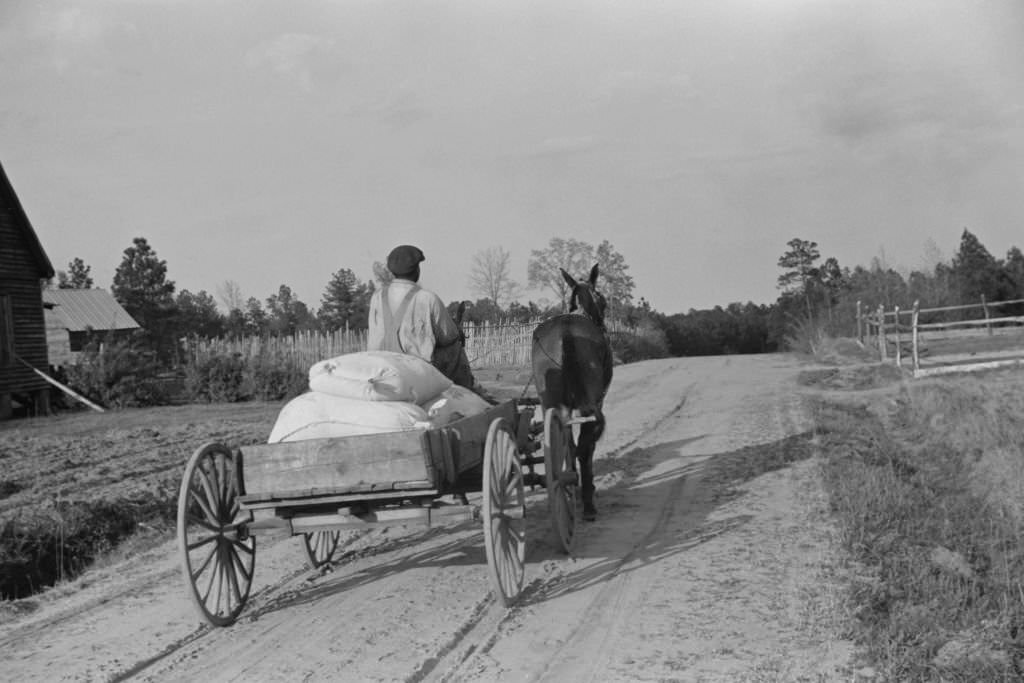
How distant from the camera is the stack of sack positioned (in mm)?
5402

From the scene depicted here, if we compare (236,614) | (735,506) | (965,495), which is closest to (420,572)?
(236,614)

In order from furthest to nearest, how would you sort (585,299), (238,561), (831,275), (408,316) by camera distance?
1. (831,275)
2. (585,299)
3. (408,316)
4. (238,561)

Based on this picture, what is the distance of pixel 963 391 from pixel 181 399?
18.7 m

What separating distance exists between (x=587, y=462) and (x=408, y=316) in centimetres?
234

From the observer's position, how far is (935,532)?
23.6ft

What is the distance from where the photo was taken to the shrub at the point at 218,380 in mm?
Result: 23922

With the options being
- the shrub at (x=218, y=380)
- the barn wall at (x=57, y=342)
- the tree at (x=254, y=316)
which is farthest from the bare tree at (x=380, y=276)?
the tree at (x=254, y=316)

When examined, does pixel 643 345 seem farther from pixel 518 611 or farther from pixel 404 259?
pixel 518 611

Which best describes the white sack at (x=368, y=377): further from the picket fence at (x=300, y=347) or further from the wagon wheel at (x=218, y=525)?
the picket fence at (x=300, y=347)

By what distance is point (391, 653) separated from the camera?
15.8 ft

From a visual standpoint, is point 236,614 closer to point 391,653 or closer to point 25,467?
point 391,653

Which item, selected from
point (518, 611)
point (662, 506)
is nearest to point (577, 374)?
point (662, 506)

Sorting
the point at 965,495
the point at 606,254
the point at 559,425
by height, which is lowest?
the point at 965,495

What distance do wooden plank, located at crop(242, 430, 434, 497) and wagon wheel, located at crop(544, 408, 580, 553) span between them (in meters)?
1.31
